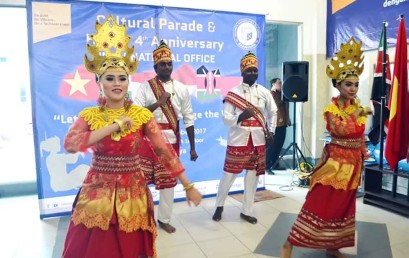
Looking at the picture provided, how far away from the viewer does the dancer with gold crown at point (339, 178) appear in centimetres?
238

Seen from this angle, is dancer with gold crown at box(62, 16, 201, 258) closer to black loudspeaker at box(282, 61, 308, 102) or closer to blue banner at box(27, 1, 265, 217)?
blue banner at box(27, 1, 265, 217)

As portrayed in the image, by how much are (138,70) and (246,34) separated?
1.53 metres

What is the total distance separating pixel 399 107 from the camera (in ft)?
11.3

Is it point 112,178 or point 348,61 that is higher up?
point 348,61

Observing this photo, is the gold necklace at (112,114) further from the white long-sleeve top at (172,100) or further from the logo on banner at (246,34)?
the logo on banner at (246,34)

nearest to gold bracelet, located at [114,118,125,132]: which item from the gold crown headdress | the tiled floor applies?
the gold crown headdress

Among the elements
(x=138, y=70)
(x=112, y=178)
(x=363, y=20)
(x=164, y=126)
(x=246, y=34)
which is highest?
(x=363, y=20)

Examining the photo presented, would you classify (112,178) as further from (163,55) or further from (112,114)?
(163,55)

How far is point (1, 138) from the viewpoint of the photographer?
4.63 m

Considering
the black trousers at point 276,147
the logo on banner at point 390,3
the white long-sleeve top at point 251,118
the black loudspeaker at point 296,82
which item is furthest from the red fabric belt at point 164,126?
the logo on banner at point 390,3

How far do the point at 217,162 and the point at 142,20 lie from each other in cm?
198

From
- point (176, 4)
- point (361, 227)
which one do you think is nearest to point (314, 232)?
point (361, 227)

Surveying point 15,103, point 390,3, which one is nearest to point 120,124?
point 15,103

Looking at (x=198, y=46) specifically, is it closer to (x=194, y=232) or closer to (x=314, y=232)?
(x=194, y=232)
